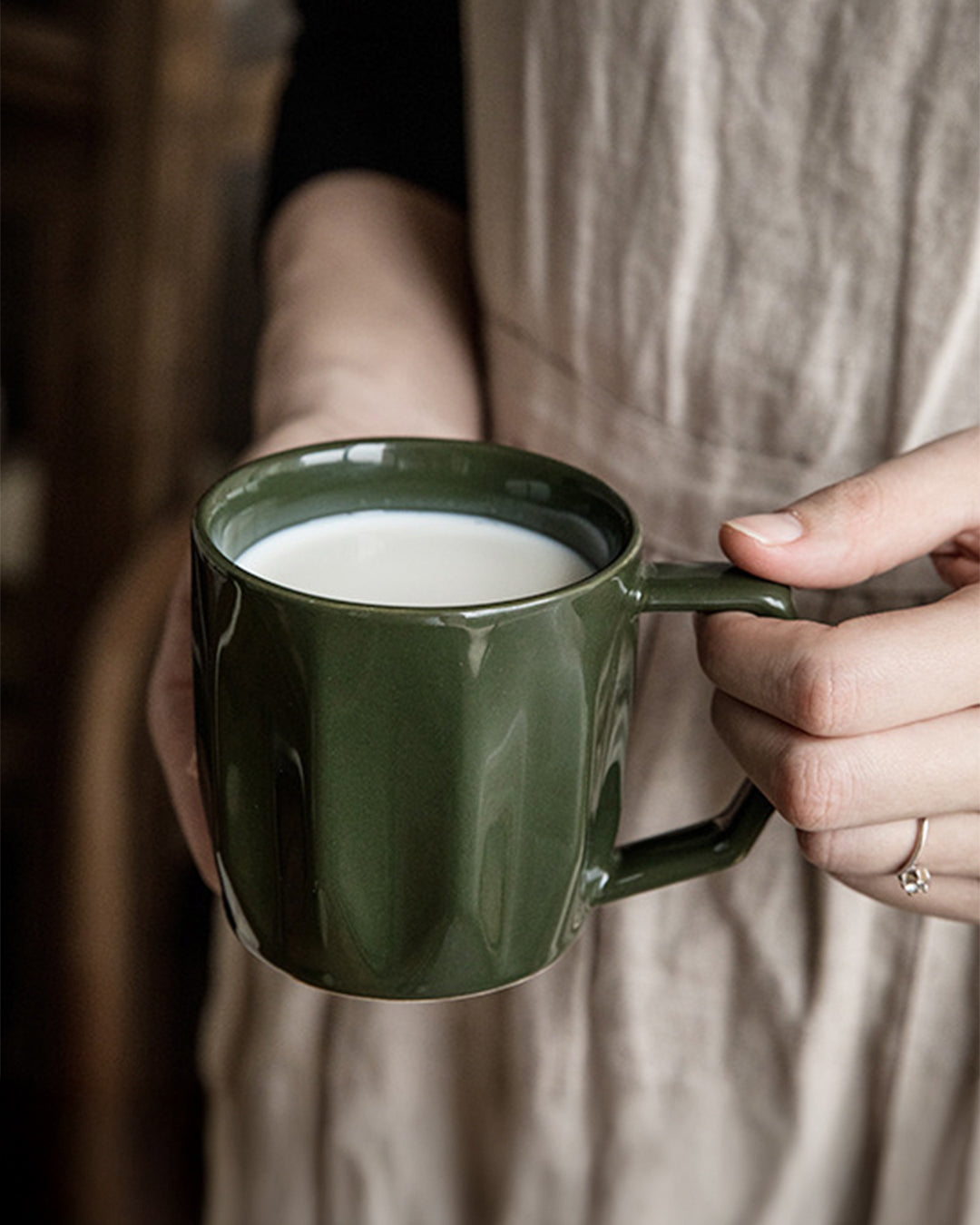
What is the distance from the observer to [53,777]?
139cm

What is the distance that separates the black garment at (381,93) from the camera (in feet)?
2.33

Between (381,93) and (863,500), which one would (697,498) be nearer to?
(863,500)

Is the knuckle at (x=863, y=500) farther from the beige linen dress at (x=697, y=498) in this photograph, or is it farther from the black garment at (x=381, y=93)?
the black garment at (x=381, y=93)

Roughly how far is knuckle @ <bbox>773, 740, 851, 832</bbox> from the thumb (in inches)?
2.1

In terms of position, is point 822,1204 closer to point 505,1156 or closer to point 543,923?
point 505,1156

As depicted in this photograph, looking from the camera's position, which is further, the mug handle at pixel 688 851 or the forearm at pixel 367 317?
the forearm at pixel 367 317

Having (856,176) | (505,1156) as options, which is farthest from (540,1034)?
(856,176)

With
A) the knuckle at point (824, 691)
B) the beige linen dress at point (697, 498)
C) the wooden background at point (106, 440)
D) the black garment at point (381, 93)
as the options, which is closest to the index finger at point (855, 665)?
the knuckle at point (824, 691)

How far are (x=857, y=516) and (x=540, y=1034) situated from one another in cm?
31

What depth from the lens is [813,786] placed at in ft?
1.36

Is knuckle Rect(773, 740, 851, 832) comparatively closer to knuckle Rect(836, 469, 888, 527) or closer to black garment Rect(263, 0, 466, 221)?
knuckle Rect(836, 469, 888, 527)

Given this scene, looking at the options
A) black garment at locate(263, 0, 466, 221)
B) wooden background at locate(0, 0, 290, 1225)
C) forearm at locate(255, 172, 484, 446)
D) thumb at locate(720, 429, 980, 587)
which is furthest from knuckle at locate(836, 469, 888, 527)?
wooden background at locate(0, 0, 290, 1225)

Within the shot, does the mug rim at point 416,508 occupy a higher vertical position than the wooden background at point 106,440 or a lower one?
higher

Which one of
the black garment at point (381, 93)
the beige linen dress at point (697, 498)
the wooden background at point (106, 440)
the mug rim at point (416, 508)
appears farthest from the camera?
the wooden background at point (106, 440)
